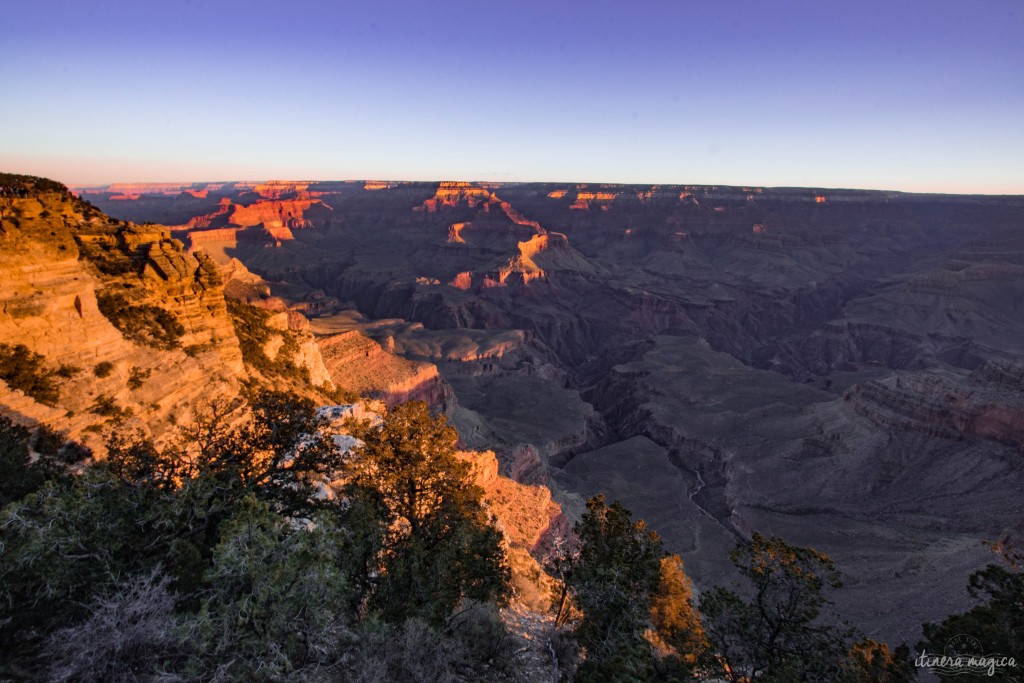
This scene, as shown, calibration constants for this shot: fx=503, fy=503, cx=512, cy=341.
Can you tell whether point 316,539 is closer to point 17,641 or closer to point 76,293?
point 17,641

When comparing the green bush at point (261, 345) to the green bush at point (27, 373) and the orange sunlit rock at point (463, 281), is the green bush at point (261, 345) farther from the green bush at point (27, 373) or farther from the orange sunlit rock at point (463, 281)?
the orange sunlit rock at point (463, 281)

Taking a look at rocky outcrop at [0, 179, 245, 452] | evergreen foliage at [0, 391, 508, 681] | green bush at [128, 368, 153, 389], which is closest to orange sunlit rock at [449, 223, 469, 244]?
rocky outcrop at [0, 179, 245, 452]

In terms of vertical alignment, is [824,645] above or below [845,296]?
above

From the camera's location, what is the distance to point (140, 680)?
8.68 metres

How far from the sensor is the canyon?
3309 centimetres

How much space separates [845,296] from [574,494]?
146835 mm

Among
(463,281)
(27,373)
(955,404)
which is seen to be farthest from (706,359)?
(27,373)

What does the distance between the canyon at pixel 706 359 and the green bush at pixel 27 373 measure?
3.21ft

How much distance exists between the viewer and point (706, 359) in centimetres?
8644

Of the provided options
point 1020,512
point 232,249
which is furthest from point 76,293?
point 232,249

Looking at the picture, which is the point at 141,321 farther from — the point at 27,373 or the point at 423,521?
the point at 423,521

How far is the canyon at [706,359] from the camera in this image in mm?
33094

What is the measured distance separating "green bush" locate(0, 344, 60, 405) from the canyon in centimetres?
98

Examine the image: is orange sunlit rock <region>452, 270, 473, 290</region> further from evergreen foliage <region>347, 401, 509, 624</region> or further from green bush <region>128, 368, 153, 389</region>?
evergreen foliage <region>347, 401, 509, 624</region>
